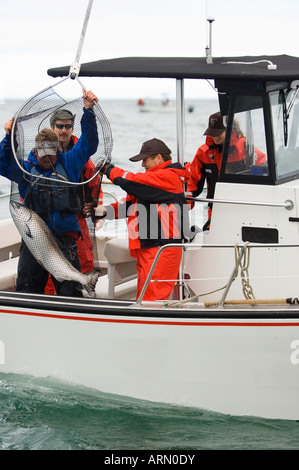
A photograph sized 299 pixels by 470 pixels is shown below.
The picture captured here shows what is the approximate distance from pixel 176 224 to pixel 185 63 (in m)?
1.25

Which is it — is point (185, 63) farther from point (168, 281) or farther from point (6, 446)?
point (6, 446)

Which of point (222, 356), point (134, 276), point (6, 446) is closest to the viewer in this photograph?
point (222, 356)

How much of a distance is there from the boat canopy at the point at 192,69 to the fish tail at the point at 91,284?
1.50 metres

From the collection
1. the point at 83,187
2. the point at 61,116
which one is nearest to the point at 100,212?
the point at 83,187

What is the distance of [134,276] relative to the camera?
7.02 meters

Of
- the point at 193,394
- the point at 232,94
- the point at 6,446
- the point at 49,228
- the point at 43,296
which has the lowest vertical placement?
the point at 6,446

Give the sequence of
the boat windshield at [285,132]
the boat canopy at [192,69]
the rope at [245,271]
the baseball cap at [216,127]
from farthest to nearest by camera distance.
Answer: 1. the baseball cap at [216,127]
2. the boat windshield at [285,132]
3. the boat canopy at [192,69]
4. the rope at [245,271]

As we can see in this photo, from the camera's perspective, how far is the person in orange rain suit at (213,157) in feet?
20.5

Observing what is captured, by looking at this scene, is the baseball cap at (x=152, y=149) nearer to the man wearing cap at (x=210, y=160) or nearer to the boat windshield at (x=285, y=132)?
the man wearing cap at (x=210, y=160)

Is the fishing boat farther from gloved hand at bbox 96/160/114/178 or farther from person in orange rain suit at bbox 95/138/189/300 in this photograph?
gloved hand at bbox 96/160/114/178

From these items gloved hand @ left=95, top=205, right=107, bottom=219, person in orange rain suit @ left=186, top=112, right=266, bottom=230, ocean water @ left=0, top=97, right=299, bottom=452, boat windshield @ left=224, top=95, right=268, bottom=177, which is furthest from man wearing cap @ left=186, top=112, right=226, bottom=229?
ocean water @ left=0, top=97, right=299, bottom=452

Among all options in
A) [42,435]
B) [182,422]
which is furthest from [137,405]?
[42,435]

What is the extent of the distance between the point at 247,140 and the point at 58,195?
147cm

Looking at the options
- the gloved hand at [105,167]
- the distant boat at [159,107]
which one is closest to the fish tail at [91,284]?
the gloved hand at [105,167]
